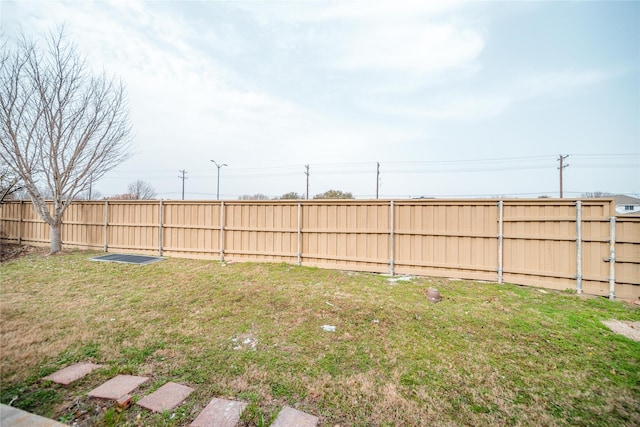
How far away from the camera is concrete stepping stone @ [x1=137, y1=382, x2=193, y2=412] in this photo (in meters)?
1.84

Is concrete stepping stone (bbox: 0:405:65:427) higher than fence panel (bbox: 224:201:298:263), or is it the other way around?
fence panel (bbox: 224:201:298:263)

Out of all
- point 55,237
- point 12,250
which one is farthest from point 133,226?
point 12,250

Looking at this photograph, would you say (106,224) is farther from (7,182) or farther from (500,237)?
(500,237)

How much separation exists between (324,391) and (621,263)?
18.9 ft

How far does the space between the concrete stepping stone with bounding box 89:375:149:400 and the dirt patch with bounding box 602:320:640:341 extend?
5307mm

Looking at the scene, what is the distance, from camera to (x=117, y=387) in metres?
2.04

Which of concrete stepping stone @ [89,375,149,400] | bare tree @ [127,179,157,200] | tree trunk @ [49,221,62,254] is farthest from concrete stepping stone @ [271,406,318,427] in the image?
bare tree @ [127,179,157,200]

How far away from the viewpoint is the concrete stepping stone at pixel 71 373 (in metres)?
2.11

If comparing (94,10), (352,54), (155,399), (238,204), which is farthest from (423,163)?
(155,399)

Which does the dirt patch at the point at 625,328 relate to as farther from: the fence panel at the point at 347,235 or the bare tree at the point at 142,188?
the bare tree at the point at 142,188

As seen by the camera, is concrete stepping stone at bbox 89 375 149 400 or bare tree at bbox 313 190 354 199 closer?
concrete stepping stone at bbox 89 375 149 400

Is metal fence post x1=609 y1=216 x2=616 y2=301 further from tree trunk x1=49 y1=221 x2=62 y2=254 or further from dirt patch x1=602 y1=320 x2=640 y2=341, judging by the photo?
tree trunk x1=49 y1=221 x2=62 y2=254

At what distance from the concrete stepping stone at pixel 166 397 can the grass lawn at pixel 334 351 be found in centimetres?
6

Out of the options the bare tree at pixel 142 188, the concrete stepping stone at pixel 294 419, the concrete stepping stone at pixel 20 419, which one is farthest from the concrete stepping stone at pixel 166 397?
the bare tree at pixel 142 188
